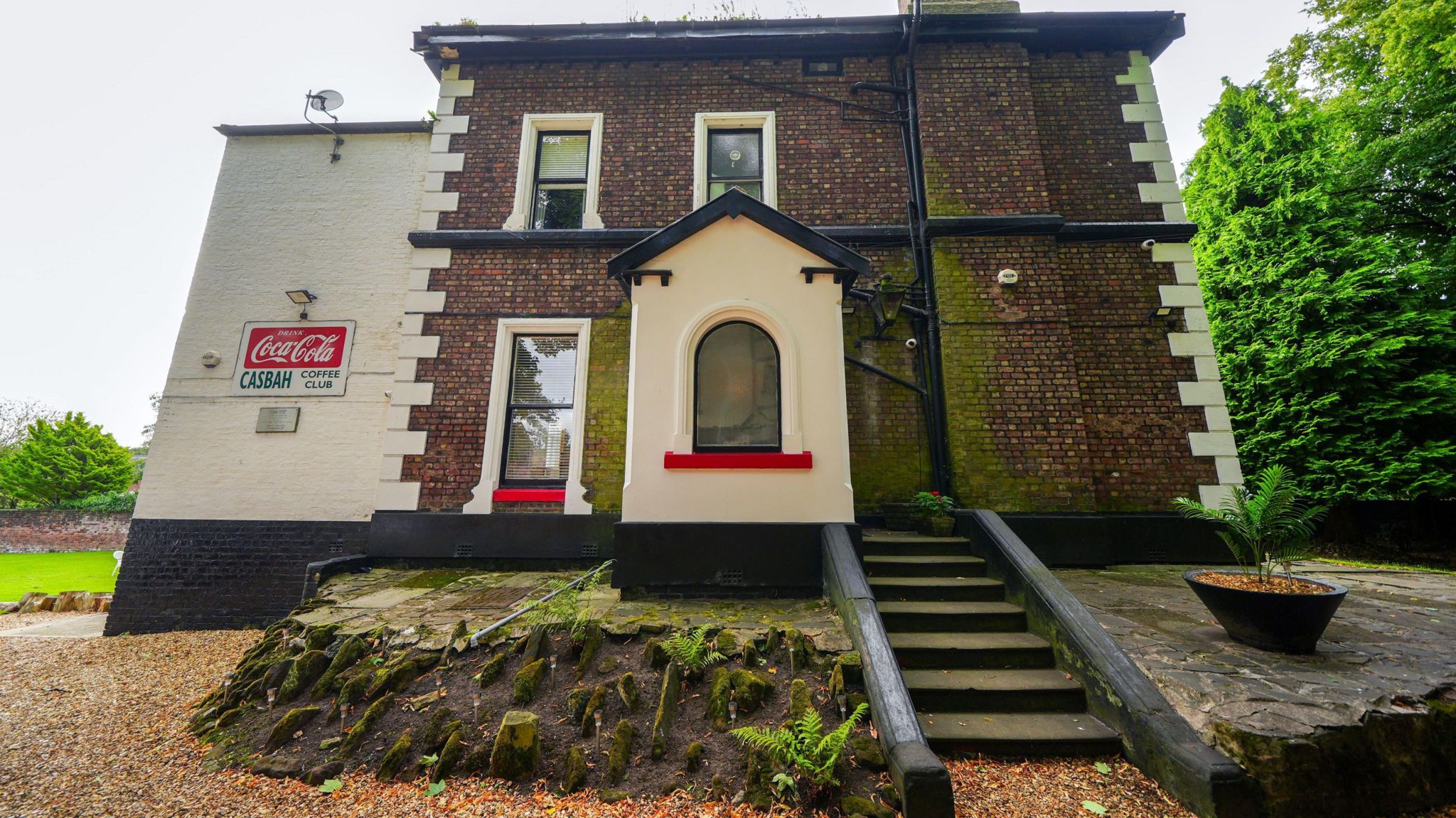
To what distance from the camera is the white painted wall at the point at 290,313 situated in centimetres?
661

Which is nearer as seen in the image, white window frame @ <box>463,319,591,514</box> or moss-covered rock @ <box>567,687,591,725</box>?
moss-covered rock @ <box>567,687,591,725</box>

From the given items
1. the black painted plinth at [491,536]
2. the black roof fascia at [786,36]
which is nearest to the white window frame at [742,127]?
the black roof fascia at [786,36]

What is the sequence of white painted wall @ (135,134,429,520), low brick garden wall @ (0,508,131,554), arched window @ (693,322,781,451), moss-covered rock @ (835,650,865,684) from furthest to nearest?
low brick garden wall @ (0,508,131,554) → white painted wall @ (135,134,429,520) → arched window @ (693,322,781,451) → moss-covered rock @ (835,650,865,684)

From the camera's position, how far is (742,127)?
7332 millimetres

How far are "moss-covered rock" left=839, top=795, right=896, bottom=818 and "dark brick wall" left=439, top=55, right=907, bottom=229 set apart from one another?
6.28m

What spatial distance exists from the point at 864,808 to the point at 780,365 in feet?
11.1

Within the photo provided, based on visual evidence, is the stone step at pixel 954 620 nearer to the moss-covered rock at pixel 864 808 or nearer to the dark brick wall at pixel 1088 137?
the moss-covered rock at pixel 864 808

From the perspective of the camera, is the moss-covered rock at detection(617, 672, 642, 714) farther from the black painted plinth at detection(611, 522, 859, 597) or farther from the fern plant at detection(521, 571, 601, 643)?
the black painted plinth at detection(611, 522, 859, 597)

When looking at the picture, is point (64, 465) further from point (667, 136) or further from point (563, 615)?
point (563, 615)

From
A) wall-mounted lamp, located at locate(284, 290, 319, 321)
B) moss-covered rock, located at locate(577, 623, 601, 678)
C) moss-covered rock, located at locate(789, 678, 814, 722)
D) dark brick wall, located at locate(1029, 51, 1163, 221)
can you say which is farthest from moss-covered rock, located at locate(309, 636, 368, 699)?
dark brick wall, located at locate(1029, 51, 1163, 221)

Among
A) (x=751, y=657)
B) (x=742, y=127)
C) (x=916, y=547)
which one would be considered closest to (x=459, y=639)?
(x=751, y=657)

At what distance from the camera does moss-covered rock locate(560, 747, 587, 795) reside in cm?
271

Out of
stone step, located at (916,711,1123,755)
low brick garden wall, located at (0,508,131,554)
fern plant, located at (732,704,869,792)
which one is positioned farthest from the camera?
low brick garden wall, located at (0,508,131,554)

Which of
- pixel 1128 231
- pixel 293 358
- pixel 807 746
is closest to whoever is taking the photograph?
pixel 807 746
